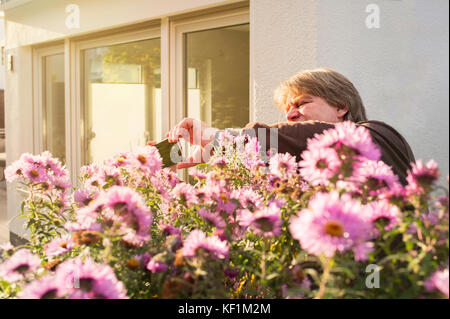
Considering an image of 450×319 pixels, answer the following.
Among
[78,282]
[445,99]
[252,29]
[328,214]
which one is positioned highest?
[252,29]

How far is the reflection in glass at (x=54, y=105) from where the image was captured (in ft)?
16.1

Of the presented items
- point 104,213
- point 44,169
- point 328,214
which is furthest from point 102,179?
point 328,214

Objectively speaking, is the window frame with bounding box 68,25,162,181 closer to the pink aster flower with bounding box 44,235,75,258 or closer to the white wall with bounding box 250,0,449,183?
the white wall with bounding box 250,0,449,183

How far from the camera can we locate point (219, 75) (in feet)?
10.7

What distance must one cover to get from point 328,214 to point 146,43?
3374 millimetres

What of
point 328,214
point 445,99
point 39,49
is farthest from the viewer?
point 39,49

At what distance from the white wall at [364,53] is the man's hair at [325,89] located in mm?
607

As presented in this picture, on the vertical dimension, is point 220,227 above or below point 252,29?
below

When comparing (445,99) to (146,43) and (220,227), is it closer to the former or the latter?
(146,43)

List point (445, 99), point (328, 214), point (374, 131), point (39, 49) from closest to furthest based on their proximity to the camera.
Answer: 1. point (328, 214)
2. point (374, 131)
3. point (445, 99)
4. point (39, 49)

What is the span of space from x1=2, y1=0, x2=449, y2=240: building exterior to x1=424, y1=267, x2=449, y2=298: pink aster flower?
1.84 meters

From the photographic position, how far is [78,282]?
0.70 meters

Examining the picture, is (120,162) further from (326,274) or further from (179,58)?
(179,58)

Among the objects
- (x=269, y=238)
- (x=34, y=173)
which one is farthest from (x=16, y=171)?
(x=269, y=238)
